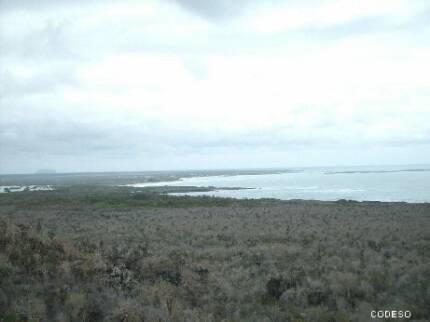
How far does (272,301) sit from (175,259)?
5372 mm

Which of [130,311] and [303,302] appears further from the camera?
[303,302]

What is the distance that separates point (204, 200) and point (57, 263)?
3979 cm

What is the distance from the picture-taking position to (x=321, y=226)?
2367 centimetres

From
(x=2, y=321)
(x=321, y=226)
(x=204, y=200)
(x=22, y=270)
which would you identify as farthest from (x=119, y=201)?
(x=2, y=321)

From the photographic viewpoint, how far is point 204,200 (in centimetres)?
5056

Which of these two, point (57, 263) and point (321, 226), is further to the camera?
point (321, 226)

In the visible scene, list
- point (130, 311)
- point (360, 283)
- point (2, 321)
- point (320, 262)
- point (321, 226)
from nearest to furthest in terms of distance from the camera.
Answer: point (2, 321), point (130, 311), point (360, 283), point (320, 262), point (321, 226)

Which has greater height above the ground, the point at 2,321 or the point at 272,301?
the point at 2,321

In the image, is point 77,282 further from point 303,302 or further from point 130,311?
point 303,302

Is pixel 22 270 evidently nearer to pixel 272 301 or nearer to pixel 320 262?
pixel 272 301

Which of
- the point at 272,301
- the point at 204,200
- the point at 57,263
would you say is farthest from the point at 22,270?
the point at 204,200

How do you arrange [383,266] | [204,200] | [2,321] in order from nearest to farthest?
[2,321] → [383,266] → [204,200]

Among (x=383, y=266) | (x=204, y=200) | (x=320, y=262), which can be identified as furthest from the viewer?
(x=204, y=200)

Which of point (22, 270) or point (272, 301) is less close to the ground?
point (22, 270)
